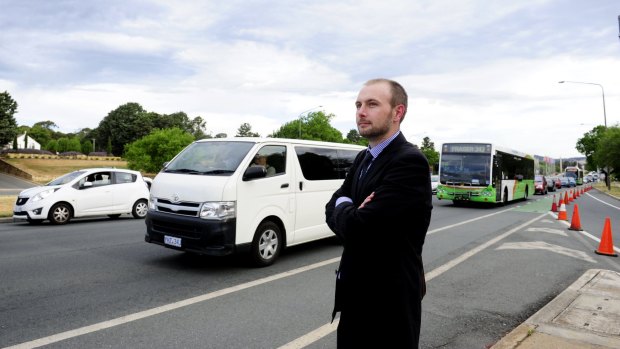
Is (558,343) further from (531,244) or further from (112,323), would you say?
(531,244)

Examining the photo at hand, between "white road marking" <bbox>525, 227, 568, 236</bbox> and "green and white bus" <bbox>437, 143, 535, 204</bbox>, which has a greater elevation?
"green and white bus" <bbox>437, 143, 535, 204</bbox>

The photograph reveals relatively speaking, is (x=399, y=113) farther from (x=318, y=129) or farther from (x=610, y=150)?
(x=318, y=129)

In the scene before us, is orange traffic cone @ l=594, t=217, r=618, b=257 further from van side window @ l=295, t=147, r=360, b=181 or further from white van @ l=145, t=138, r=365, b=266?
white van @ l=145, t=138, r=365, b=266

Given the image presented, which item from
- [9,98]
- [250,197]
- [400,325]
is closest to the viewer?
[400,325]

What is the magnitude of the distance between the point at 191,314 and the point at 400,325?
124 inches

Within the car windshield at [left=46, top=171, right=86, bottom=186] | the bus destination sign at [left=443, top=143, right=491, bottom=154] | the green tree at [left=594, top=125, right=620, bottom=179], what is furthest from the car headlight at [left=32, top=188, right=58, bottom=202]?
the green tree at [left=594, top=125, right=620, bottom=179]

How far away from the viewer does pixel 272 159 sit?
7.07 metres

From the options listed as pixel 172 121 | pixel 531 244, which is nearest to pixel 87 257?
pixel 531 244

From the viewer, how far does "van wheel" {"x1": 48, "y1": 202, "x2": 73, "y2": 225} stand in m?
12.1

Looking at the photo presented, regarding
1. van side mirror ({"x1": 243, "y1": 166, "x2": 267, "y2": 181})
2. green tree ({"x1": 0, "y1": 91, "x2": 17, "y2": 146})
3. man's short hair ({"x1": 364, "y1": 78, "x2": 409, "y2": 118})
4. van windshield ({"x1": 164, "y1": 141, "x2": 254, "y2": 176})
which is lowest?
van side mirror ({"x1": 243, "y1": 166, "x2": 267, "y2": 181})

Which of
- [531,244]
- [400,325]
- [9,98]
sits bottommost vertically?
[531,244]

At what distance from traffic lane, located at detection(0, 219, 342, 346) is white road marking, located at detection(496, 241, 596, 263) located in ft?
12.5

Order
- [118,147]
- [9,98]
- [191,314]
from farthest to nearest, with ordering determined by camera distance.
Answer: [118,147] → [9,98] → [191,314]

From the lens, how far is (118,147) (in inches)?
3841
